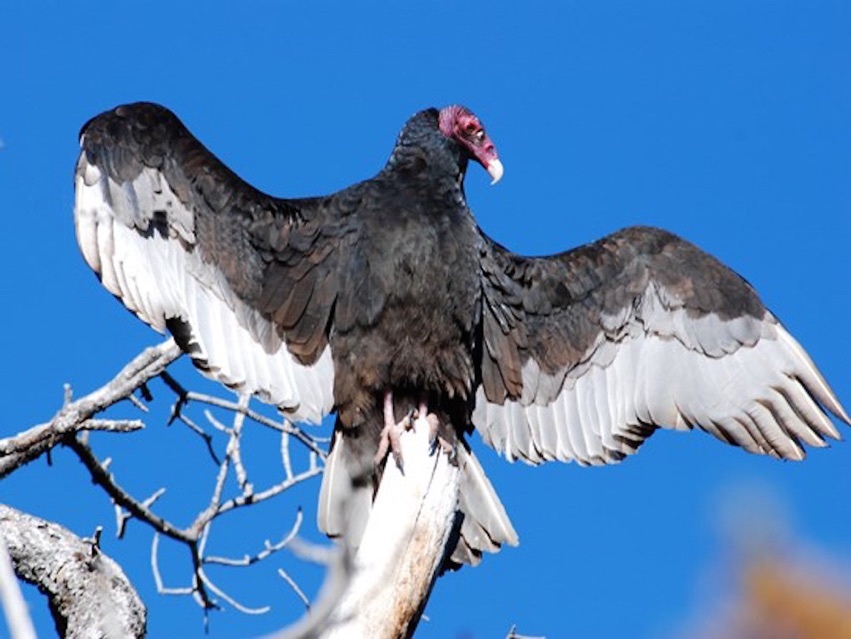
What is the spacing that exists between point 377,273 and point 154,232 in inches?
26.7

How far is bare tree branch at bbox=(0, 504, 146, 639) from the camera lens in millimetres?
3014

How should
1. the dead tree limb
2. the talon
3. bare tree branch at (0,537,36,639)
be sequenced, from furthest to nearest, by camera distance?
the talon < the dead tree limb < bare tree branch at (0,537,36,639)

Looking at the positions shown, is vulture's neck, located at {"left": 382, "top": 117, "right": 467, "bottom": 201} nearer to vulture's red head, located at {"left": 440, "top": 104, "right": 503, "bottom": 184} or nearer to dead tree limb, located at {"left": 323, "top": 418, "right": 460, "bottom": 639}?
vulture's red head, located at {"left": 440, "top": 104, "right": 503, "bottom": 184}

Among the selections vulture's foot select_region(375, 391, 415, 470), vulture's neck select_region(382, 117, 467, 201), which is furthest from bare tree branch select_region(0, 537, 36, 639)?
vulture's neck select_region(382, 117, 467, 201)

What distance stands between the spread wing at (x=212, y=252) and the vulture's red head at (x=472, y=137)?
586mm

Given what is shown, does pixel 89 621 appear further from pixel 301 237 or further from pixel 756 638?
pixel 756 638

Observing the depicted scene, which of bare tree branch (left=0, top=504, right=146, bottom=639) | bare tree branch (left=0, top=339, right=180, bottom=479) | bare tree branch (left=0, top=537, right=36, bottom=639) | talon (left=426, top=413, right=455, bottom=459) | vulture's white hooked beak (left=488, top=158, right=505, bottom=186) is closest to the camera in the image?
bare tree branch (left=0, top=537, right=36, bottom=639)

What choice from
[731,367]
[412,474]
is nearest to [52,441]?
[412,474]

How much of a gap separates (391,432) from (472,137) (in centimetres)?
124

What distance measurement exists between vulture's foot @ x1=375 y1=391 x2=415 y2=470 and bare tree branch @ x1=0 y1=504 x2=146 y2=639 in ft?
2.63

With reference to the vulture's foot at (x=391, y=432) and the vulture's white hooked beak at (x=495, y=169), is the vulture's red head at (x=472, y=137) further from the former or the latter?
the vulture's foot at (x=391, y=432)

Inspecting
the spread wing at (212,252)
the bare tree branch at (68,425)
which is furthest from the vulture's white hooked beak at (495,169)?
the bare tree branch at (68,425)

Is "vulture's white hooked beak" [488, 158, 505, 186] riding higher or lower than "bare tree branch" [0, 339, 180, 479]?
higher

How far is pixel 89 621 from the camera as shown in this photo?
9.98 ft
